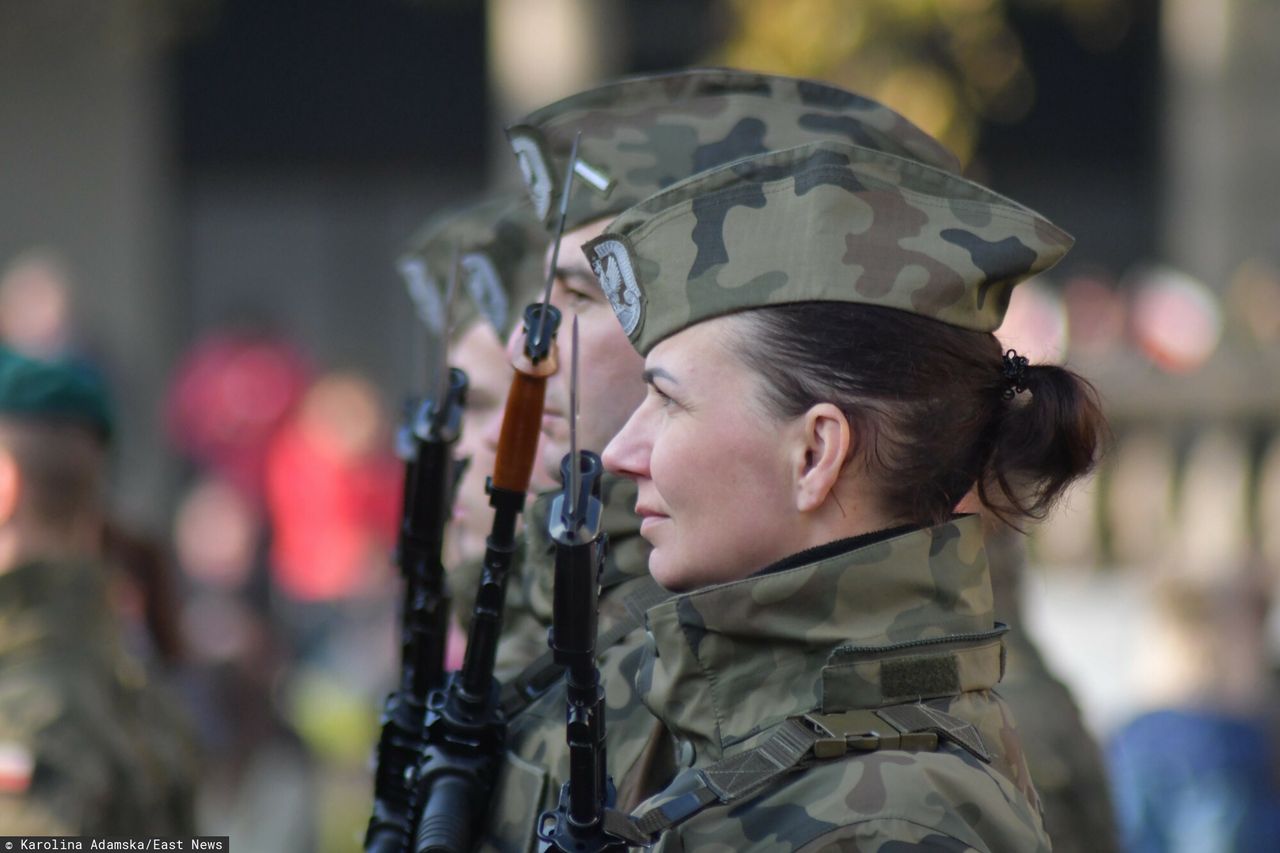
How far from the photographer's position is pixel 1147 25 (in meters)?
12.7

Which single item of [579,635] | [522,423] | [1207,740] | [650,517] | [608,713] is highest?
[522,423]

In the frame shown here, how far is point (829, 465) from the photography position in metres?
1.91

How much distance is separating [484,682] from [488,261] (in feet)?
2.99

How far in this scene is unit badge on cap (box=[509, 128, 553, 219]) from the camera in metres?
2.55

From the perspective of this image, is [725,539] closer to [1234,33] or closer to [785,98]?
[785,98]

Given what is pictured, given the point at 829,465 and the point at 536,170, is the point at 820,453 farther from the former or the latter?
the point at 536,170

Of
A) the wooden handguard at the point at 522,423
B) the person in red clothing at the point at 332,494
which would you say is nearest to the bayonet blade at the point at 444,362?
the wooden handguard at the point at 522,423

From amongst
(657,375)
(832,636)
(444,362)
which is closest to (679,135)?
(444,362)

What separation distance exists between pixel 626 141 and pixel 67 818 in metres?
1.46

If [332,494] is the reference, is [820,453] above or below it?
above

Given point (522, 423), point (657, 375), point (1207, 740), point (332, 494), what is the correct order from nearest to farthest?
point (657, 375), point (522, 423), point (1207, 740), point (332, 494)

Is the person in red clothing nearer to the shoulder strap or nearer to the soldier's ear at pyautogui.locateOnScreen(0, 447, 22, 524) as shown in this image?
the soldier's ear at pyautogui.locateOnScreen(0, 447, 22, 524)

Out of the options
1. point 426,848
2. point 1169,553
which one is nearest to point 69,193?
point 1169,553

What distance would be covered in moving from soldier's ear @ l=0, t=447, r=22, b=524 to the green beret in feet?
0.32
